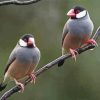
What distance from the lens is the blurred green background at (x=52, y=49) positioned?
8.23 metres

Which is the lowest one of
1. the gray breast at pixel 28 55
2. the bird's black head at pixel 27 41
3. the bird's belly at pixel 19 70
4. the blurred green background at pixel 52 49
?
the blurred green background at pixel 52 49

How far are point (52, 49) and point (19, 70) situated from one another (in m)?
4.51

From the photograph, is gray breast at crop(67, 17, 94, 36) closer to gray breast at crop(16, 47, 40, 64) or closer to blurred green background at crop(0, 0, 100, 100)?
gray breast at crop(16, 47, 40, 64)

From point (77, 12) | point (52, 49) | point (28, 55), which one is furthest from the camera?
point (52, 49)

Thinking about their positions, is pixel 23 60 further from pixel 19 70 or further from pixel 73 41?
pixel 73 41

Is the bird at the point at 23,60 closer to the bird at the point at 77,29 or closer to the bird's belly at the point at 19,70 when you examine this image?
the bird's belly at the point at 19,70

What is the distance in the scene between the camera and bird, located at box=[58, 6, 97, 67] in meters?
Answer: 4.13

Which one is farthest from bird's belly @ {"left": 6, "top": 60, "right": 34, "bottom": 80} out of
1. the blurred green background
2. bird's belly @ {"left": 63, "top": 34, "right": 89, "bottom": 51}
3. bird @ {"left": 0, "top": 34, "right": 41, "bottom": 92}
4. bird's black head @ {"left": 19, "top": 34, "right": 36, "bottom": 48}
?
the blurred green background

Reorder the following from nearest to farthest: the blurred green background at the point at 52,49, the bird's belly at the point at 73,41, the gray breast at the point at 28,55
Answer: the gray breast at the point at 28,55 < the bird's belly at the point at 73,41 < the blurred green background at the point at 52,49

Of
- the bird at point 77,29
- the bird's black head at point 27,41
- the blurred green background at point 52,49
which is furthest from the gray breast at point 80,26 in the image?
the blurred green background at point 52,49

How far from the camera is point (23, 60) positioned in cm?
417

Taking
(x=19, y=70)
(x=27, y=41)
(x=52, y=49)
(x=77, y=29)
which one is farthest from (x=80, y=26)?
(x=52, y=49)

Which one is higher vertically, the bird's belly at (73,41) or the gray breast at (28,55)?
the gray breast at (28,55)

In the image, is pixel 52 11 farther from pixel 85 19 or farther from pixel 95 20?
pixel 85 19
